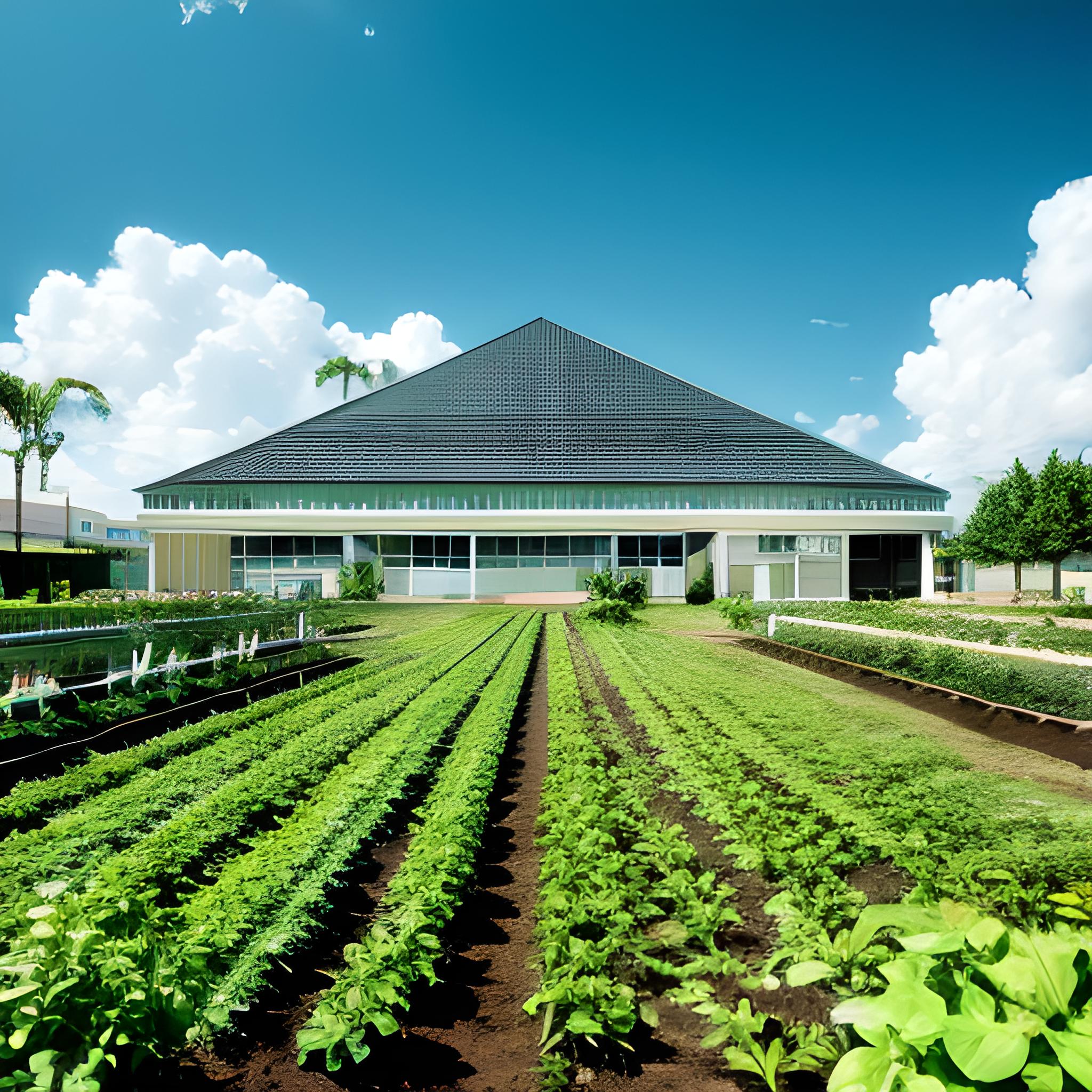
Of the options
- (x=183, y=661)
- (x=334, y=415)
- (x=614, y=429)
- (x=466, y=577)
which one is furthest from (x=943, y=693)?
(x=334, y=415)

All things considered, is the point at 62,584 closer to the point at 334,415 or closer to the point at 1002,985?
the point at 334,415

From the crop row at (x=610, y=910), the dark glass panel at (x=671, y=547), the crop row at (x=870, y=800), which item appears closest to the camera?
the crop row at (x=610, y=910)

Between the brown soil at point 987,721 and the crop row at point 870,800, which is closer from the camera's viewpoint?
the crop row at point 870,800

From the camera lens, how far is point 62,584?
21.4 metres

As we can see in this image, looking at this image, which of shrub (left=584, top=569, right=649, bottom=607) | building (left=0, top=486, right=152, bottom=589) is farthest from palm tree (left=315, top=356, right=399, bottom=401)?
shrub (left=584, top=569, right=649, bottom=607)

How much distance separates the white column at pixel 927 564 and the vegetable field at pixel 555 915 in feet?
80.9

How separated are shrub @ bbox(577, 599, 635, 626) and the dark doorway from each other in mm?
16869

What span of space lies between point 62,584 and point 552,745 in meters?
20.9

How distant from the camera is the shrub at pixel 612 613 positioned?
1969 cm

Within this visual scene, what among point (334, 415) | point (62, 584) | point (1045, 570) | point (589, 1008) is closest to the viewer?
point (589, 1008)

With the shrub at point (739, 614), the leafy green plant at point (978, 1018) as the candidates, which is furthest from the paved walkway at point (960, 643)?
the leafy green plant at point (978, 1018)

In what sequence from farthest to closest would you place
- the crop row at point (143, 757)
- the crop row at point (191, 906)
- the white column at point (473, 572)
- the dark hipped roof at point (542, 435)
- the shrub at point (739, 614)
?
1. the dark hipped roof at point (542, 435)
2. the white column at point (473, 572)
3. the shrub at point (739, 614)
4. the crop row at point (143, 757)
5. the crop row at point (191, 906)

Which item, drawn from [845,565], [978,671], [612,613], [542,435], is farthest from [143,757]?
[542,435]

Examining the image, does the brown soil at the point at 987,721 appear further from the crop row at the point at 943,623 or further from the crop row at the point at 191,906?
the crop row at the point at 191,906
